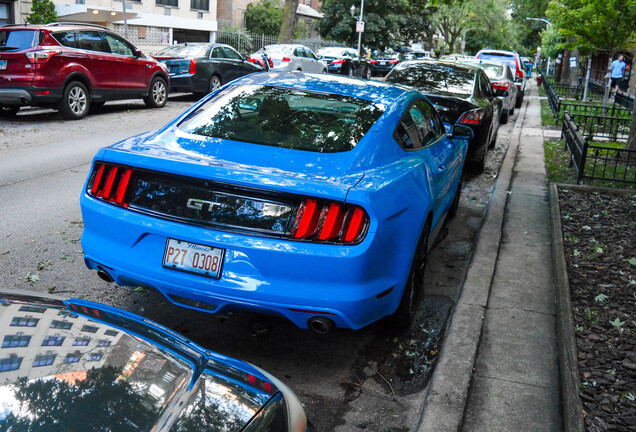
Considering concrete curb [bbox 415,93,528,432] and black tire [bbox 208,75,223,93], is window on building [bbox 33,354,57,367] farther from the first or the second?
black tire [bbox 208,75,223,93]

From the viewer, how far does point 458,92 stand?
9.81m

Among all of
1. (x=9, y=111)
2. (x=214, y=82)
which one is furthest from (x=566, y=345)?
(x=214, y=82)

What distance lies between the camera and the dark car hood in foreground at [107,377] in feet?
5.62

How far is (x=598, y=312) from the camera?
5.02 meters

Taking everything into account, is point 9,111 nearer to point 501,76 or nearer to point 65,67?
point 65,67

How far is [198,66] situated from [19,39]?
586 centimetres

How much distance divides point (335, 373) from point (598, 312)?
87.2 inches

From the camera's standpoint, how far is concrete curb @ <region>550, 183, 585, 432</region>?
3.50 metres

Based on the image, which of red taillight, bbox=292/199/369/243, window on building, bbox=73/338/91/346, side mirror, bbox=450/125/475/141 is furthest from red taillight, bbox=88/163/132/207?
side mirror, bbox=450/125/475/141

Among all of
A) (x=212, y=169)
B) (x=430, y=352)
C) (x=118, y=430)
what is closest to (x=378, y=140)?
(x=212, y=169)

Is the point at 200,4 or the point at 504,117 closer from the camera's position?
the point at 504,117

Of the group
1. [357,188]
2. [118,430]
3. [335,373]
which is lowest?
[335,373]

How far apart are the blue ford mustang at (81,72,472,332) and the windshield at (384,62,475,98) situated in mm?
5587

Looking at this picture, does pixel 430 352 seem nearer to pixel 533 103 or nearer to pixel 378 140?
pixel 378 140
